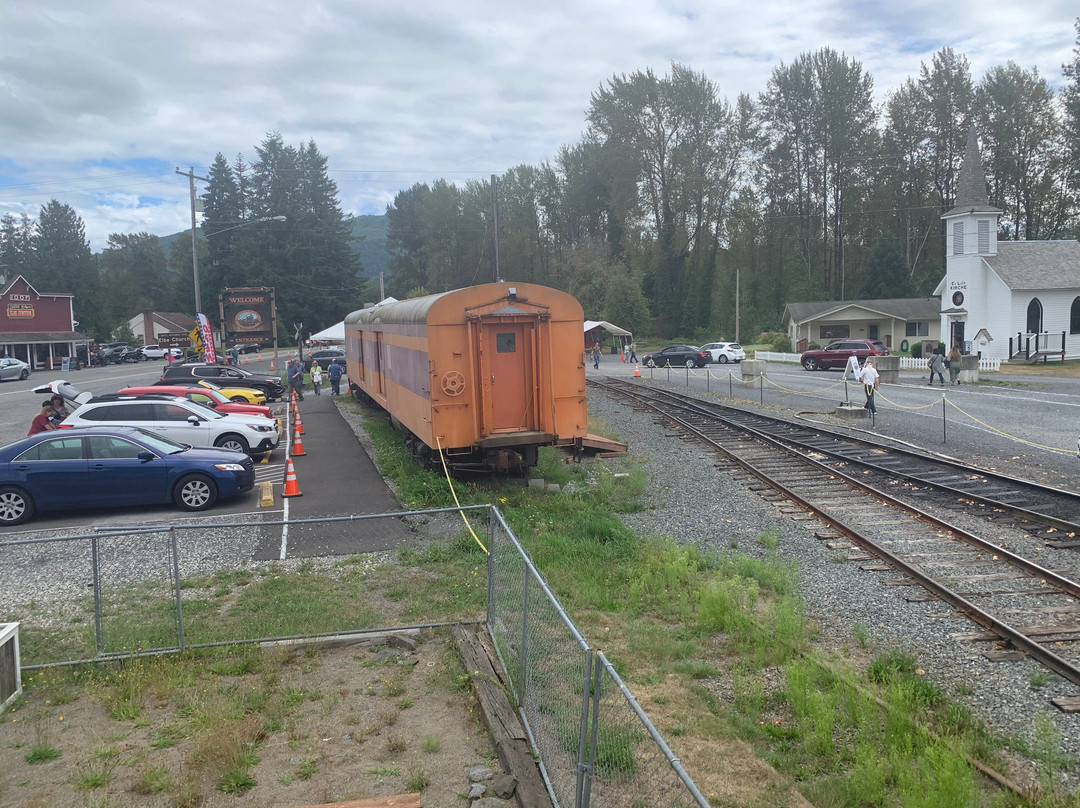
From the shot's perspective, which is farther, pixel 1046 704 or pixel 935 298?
pixel 935 298

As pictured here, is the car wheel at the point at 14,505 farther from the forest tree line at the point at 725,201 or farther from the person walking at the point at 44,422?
the forest tree line at the point at 725,201

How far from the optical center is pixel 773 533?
11.5m

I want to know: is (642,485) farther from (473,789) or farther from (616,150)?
(616,150)

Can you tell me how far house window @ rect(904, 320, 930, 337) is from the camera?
5750 centimetres

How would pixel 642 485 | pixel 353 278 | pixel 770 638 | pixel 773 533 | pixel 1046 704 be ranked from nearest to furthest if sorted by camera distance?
pixel 1046 704 → pixel 770 638 → pixel 773 533 → pixel 642 485 → pixel 353 278

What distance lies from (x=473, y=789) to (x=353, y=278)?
253 ft

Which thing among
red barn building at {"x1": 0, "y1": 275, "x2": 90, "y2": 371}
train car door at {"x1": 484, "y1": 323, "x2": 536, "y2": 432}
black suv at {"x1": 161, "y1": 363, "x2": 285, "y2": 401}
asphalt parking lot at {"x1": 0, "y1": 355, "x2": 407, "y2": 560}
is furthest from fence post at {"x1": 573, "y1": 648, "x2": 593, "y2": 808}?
red barn building at {"x1": 0, "y1": 275, "x2": 90, "y2": 371}

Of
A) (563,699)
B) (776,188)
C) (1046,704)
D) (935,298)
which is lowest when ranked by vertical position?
(1046,704)

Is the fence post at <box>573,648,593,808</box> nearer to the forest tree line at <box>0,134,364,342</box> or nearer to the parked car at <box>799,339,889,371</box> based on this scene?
the parked car at <box>799,339,889,371</box>

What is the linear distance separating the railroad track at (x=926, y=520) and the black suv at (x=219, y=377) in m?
18.1

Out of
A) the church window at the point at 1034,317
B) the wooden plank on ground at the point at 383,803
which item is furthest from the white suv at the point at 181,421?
the church window at the point at 1034,317

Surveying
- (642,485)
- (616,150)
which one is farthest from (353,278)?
(642,485)

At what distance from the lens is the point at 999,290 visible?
4303cm

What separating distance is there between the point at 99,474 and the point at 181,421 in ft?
14.3
